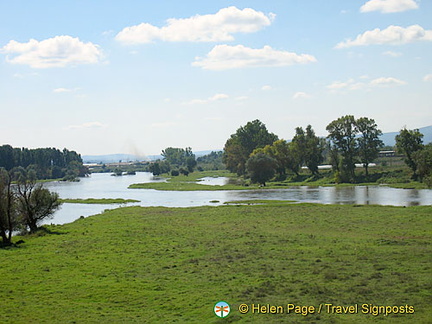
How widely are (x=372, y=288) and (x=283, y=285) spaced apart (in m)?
4.55

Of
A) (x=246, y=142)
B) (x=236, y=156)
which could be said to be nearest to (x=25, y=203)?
(x=236, y=156)

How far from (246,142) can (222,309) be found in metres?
168

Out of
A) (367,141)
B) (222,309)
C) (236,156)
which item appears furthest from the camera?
(236,156)

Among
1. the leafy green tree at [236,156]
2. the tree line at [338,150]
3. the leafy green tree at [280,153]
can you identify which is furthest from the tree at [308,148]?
the leafy green tree at [236,156]

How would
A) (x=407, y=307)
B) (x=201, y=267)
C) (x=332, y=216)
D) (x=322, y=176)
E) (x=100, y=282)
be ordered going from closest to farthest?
(x=407, y=307)
(x=100, y=282)
(x=201, y=267)
(x=332, y=216)
(x=322, y=176)

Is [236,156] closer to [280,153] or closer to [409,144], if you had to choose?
[280,153]

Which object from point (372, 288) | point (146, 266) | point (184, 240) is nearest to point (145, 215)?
point (184, 240)

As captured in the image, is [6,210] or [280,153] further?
[280,153]

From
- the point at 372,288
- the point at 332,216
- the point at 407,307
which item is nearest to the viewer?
the point at 407,307

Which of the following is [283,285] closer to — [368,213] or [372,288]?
[372,288]

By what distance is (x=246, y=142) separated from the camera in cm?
18875

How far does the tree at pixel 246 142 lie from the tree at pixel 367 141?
57214 mm

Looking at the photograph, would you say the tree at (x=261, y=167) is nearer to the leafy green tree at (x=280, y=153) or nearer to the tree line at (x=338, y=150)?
the tree line at (x=338, y=150)

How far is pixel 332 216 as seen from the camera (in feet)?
182
